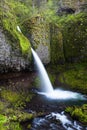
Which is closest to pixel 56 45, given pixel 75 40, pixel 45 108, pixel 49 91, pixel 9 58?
pixel 75 40

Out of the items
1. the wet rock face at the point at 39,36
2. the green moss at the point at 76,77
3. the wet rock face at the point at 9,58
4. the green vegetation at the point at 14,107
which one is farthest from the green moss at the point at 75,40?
the green vegetation at the point at 14,107

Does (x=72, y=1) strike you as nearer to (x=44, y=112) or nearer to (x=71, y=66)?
(x=71, y=66)

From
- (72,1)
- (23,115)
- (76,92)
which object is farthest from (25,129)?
(72,1)

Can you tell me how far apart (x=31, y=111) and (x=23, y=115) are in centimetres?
94

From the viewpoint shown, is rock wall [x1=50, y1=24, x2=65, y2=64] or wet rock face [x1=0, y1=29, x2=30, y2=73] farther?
rock wall [x1=50, y1=24, x2=65, y2=64]

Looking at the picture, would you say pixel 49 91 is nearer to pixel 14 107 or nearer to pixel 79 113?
pixel 14 107

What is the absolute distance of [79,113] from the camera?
12758 mm

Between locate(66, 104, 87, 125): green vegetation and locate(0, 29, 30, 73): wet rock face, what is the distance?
4.53 meters

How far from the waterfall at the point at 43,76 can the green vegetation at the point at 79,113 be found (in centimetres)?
389

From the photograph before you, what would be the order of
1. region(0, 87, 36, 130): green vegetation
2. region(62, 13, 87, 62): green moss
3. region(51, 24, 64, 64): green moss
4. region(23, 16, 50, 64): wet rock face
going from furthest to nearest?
region(62, 13, 87, 62): green moss → region(51, 24, 64, 64): green moss → region(23, 16, 50, 64): wet rock face → region(0, 87, 36, 130): green vegetation

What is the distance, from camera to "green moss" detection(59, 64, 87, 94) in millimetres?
17766

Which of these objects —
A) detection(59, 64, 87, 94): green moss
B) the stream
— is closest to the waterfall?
the stream

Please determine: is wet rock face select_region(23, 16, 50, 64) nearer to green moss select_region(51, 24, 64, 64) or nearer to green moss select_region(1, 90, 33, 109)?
green moss select_region(51, 24, 64, 64)

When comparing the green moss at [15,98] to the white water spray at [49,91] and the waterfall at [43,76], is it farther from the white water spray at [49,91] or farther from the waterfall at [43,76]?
the waterfall at [43,76]
